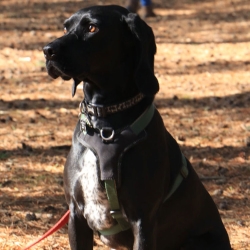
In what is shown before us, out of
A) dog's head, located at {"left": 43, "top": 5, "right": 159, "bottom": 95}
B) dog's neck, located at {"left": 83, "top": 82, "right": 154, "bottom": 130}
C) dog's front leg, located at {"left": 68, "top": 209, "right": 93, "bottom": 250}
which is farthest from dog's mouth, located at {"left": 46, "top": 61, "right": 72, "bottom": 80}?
dog's front leg, located at {"left": 68, "top": 209, "right": 93, "bottom": 250}

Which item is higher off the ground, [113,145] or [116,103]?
[116,103]

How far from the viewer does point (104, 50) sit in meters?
3.47

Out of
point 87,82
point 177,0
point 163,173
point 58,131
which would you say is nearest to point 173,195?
point 163,173

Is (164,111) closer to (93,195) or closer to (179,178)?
(179,178)

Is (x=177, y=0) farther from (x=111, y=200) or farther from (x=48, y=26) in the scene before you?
(x=111, y=200)

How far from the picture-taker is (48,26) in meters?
12.6

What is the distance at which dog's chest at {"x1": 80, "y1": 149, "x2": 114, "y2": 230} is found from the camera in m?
3.64

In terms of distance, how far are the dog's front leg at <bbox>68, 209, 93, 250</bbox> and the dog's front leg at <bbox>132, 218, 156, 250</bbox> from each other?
0.33 m

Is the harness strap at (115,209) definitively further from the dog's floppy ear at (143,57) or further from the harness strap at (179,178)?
the dog's floppy ear at (143,57)

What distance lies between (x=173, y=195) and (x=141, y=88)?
2.38ft

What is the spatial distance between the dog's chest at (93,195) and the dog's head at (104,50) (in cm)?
41

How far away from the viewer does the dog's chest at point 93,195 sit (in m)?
3.64

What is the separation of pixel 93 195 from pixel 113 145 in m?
0.29

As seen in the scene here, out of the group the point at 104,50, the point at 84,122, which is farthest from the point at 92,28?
the point at 84,122
